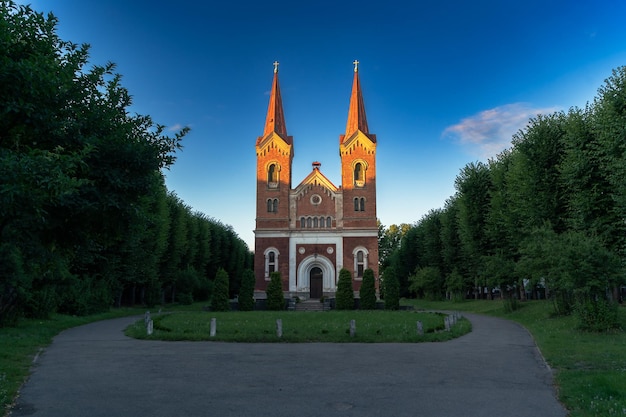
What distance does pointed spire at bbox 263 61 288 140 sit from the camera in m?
50.6

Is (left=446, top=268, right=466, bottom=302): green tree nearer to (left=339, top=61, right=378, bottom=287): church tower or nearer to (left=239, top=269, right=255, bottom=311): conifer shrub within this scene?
(left=339, top=61, right=378, bottom=287): church tower

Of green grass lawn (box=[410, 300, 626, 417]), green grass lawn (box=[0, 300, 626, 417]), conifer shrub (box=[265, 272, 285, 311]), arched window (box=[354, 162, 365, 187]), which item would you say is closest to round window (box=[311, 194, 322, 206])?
arched window (box=[354, 162, 365, 187])

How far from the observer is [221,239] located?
68.7 m

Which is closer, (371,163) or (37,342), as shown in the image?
(37,342)

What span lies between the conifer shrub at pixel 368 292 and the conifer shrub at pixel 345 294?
94 cm

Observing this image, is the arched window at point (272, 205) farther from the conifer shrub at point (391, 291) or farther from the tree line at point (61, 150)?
the tree line at point (61, 150)

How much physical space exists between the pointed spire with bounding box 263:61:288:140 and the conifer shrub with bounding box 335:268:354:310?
18410 millimetres

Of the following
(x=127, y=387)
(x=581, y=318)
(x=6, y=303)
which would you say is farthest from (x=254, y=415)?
(x=6, y=303)

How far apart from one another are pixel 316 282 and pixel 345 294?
9.86 metres

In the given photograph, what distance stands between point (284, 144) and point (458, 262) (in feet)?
69.2

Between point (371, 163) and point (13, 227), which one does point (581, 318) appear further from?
point (371, 163)

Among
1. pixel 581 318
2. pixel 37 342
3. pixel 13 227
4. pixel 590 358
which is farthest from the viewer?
pixel 581 318

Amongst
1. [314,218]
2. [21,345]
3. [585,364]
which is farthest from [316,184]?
[585,364]

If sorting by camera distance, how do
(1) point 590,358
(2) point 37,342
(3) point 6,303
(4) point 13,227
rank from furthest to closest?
(3) point 6,303, (2) point 37,342, (1) point 590,358, (4) point 13,227
